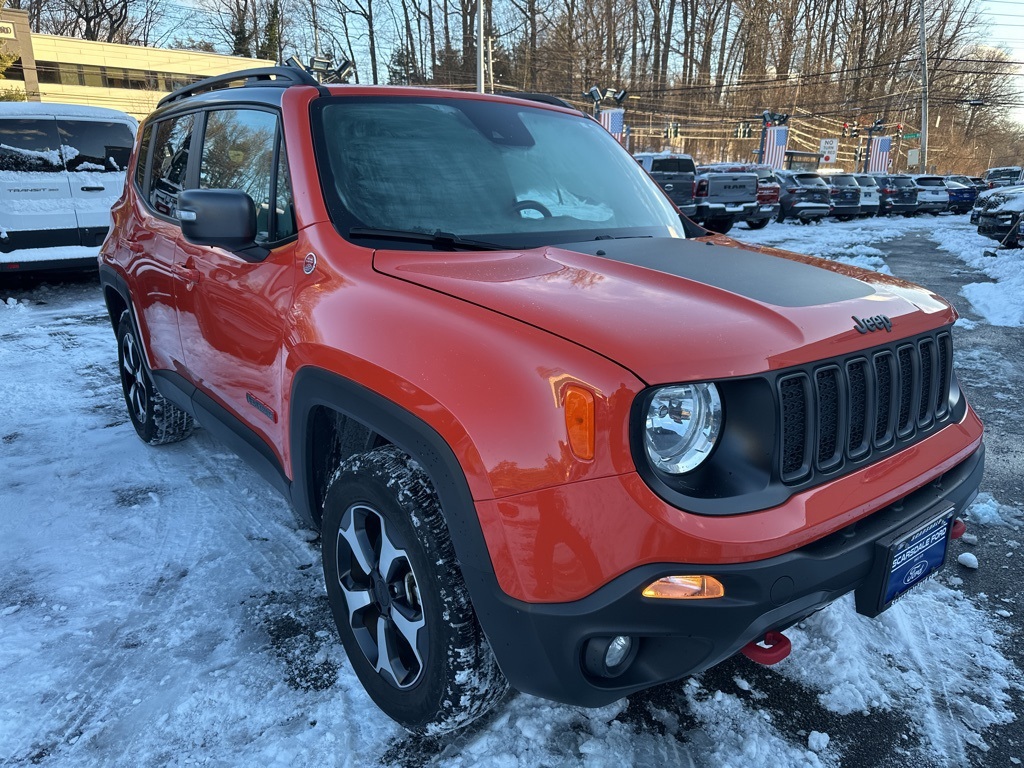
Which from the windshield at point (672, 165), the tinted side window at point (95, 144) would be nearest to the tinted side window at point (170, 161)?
the tinted side window at point (95, 144)

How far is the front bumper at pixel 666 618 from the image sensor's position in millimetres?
1532

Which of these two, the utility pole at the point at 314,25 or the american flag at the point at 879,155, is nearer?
the utility pole at the point at 314,25

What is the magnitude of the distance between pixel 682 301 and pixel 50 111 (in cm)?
947

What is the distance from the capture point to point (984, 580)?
2932 mm

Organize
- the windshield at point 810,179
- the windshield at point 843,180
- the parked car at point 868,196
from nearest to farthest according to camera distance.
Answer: the windshield at point 810,179 < the windshield at point 843,180 < the parked car at point 868,196

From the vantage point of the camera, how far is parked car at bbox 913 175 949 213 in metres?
28.5

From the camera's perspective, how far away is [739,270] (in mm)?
2197

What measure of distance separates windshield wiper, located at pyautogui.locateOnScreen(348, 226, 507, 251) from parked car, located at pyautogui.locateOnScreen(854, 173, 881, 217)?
25863mm

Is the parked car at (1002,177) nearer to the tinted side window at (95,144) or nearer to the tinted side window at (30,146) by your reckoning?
the tinted side window at (95,144)

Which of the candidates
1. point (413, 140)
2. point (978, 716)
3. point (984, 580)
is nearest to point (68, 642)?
point (413, 140)

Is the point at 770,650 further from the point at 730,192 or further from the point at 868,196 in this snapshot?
the point at 868,196

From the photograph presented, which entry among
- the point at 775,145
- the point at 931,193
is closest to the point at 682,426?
the point at 931,193

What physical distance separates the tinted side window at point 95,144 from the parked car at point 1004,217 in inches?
571

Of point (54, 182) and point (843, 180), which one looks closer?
point (54, 182)
